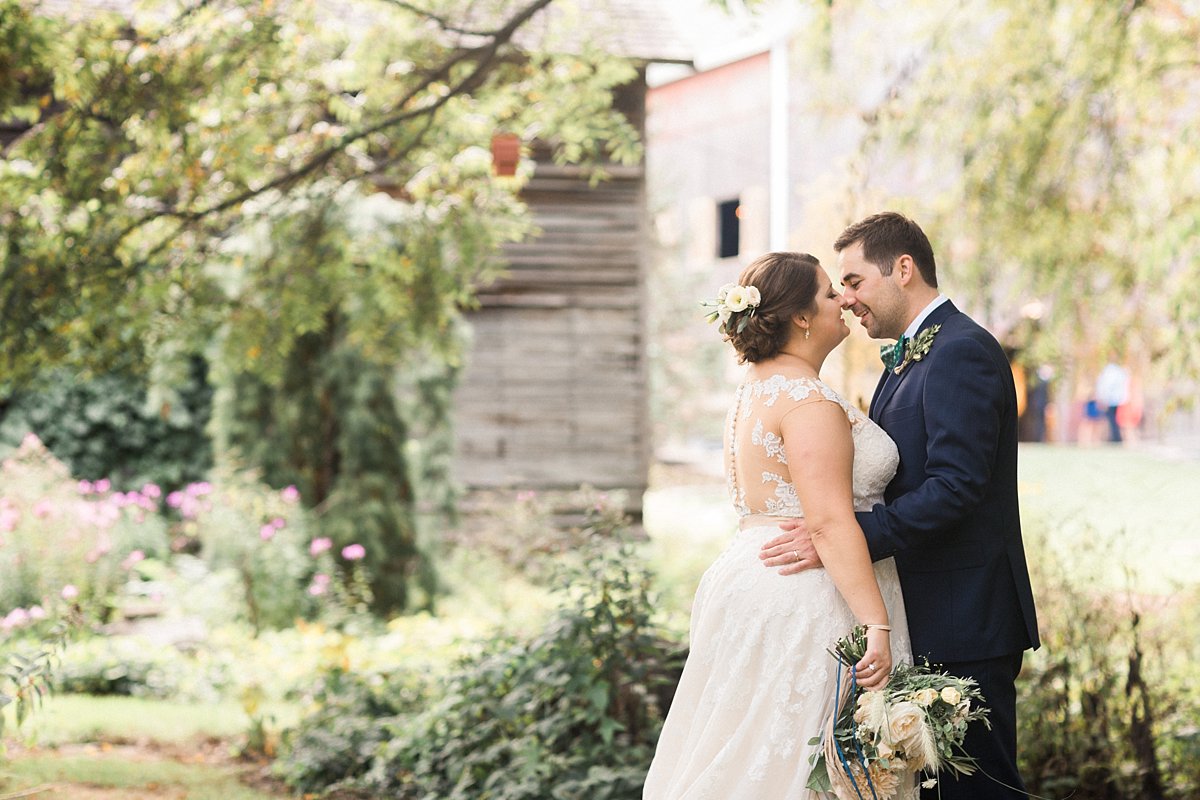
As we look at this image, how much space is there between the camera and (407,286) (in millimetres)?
6680

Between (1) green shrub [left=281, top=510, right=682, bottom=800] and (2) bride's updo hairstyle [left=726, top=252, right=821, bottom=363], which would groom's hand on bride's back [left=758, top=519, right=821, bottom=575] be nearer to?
(2) bride's updo hairstyle [left=726, top=252, right=821, bottom=363]

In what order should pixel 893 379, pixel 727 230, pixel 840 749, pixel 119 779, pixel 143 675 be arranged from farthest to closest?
pixel 727 230, pixel 143 675, pixel 119 779, pixel 893 379, pixel 840 749

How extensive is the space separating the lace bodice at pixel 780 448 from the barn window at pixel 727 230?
2413 centimetres

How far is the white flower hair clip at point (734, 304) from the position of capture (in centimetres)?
331

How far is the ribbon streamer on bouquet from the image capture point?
3.08m

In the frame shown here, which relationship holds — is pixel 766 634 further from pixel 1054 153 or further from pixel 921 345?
pixel 1054 153

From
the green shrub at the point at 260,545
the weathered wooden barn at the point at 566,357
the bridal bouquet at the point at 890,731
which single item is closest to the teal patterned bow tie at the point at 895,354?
the bridal bouquet at the point at 890,731

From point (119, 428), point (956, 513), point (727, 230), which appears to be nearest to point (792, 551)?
point (956, 513)

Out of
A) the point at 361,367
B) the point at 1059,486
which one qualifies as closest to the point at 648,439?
the point at 361,367

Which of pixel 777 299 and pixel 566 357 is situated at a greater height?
pixel 777 299

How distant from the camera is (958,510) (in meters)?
3.14

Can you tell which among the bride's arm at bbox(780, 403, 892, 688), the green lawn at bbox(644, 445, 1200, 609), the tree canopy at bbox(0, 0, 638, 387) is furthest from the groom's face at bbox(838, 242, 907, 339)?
the green lawn at bbox(644, 445, 1200, 609)

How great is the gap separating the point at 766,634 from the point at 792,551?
238 millimetres

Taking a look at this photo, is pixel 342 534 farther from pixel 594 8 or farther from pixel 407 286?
pixel 594 8
